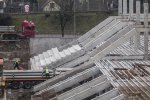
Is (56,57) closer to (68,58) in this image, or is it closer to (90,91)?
(68,58)

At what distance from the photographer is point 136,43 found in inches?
890

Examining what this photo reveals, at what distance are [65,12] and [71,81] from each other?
77.0 ft

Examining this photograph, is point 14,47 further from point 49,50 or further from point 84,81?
point 84,81

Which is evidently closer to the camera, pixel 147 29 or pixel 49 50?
pixel 147 29

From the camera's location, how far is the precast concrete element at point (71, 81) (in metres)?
17.8

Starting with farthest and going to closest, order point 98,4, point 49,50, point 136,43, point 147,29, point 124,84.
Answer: point 98,4 < point 49,50 < point 136,43 < point 147,29 < point 124,84

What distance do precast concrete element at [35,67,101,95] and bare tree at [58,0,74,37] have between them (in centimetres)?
1812

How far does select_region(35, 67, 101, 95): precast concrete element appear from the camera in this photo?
17812 millimetres

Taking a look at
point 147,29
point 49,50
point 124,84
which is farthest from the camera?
point 49,50

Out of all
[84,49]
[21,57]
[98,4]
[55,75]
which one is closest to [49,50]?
[21,57]

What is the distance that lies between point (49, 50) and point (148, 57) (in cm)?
860

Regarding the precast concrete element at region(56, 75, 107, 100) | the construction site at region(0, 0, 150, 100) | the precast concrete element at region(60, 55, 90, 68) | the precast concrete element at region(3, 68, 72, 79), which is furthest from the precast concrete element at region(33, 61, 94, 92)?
the precast concrete element at region(56, 75, 107, 100)

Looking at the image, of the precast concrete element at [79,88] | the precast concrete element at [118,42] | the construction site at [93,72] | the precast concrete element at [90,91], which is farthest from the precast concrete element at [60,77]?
the precast concrete element at [90,91]

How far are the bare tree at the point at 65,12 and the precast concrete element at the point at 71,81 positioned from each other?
18.1 m
